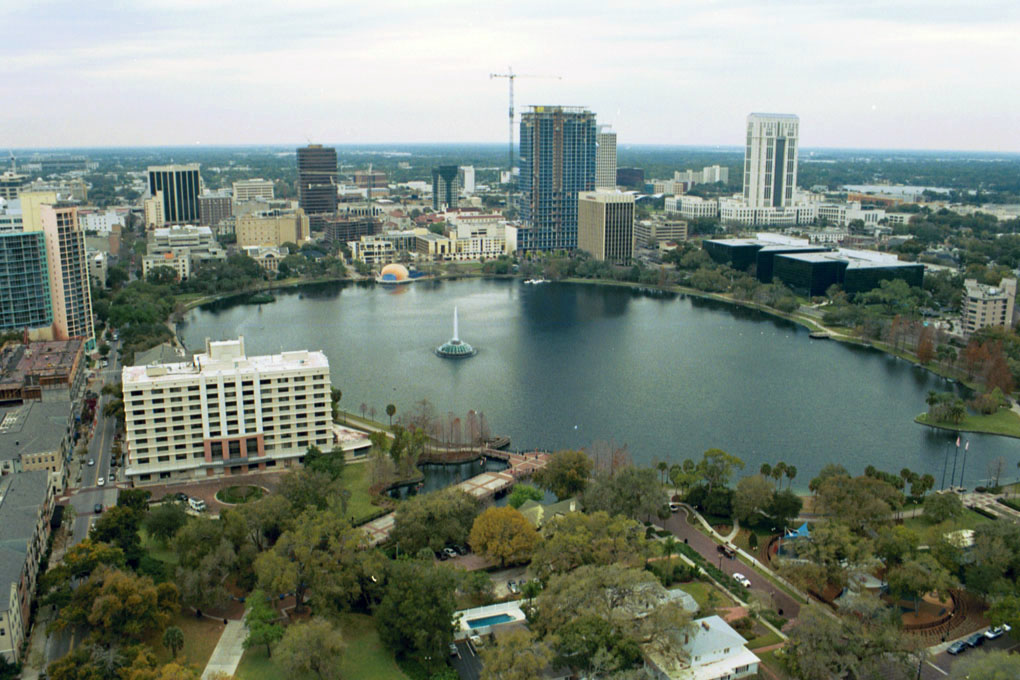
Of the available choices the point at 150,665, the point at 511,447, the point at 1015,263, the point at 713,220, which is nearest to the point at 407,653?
the point at 150,665

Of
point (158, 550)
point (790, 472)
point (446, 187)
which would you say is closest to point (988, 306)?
point (790, 472)

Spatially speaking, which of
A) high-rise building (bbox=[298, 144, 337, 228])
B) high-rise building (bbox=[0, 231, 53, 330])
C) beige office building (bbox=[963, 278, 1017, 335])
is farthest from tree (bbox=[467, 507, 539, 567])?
high-rise building (bbox=[298, 144, 337, 228])

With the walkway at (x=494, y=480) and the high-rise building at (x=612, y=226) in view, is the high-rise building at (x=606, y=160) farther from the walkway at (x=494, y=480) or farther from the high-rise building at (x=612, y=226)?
the walkway at (x=494, y=480)

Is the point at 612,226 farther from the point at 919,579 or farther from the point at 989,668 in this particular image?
the point at 989,668

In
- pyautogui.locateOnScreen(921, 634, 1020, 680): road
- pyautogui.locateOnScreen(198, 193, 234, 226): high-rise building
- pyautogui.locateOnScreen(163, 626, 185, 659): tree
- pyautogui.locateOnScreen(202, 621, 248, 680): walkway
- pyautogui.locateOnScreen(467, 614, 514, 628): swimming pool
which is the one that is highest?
pyautogui.locateOnScreen(198, 193, 234, 226): high-rise building

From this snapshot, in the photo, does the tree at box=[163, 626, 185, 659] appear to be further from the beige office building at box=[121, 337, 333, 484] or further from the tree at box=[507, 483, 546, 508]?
A: the beige office building at box=[121, 337, 333, 484]
